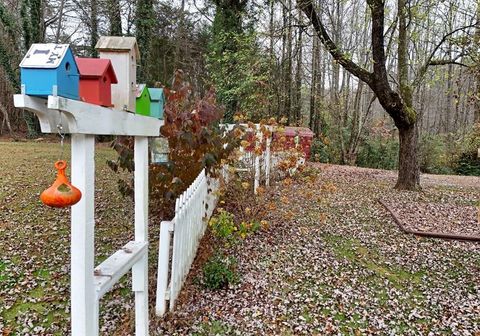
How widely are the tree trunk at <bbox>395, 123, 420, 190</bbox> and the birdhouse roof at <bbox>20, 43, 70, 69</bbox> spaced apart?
25.1 ft

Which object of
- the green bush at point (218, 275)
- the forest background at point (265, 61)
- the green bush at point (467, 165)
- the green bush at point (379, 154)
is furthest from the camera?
the green bush at point (379, 154)

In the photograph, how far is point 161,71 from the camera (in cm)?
1700

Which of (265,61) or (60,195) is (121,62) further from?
(265,61)

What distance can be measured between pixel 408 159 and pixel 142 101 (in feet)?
23.0

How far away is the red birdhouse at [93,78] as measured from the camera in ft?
4.64

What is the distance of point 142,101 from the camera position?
85.7 inches

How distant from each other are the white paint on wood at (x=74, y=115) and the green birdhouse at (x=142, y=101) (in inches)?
11.9

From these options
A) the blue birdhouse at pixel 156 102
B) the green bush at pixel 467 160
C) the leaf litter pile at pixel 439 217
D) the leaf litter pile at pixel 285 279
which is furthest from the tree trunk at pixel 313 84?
the blue birdhouse at pixel 156 102

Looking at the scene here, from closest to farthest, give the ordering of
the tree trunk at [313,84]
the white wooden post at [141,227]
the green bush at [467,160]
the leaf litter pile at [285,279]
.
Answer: the white wooden post at [141,227] → the leaf litter pile at [285,279] → the green bush at [467,160] → the tree trunk at [313,84]

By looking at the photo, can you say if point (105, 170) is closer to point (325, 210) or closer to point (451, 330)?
point (325, 210)

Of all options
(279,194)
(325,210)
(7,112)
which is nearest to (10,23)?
(7,112)

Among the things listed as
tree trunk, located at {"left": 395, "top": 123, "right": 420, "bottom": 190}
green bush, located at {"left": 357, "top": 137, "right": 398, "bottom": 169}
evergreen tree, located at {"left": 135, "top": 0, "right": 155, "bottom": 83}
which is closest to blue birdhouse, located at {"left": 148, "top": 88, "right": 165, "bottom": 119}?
tree trunk, located at {"left": 395, "top": 123, "right": 420, "bottom": 190}

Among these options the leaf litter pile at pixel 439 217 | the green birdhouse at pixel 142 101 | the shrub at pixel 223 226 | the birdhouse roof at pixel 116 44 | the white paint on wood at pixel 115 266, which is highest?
the birdhouse roof at pixel 116 44

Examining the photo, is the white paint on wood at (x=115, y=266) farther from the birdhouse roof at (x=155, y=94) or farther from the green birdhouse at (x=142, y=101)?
the birdhouse roof at (x=155, y=94)
